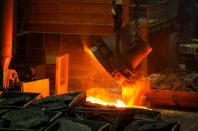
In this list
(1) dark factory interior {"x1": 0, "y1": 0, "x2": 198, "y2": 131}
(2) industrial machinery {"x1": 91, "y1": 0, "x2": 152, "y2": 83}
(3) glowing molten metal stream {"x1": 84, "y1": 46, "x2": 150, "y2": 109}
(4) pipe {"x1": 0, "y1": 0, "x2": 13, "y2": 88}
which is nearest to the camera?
(1) dark factory interior {"x1": 0, "y1": 0, "x2": 198, "y2": 131}

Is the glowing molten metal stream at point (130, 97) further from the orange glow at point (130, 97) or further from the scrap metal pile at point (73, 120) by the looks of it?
the scrap metal pile at point (73, 120)

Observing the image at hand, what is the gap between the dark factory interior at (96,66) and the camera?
5445mm

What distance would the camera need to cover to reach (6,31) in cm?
848

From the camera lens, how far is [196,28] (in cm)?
1803

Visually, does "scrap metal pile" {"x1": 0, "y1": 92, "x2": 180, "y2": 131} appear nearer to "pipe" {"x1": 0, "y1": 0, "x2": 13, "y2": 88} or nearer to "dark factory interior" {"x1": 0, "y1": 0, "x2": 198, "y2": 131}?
"dark factory interior" {"x1": 0, "y1": 0, "x2": 198, "y2": 131}

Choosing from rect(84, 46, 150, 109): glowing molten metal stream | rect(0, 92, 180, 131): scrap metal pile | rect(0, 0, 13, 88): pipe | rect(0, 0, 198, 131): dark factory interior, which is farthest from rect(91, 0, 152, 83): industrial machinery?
rect(0, 0, 13, 88): pipe

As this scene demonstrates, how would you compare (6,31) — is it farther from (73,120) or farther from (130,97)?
(130,97)

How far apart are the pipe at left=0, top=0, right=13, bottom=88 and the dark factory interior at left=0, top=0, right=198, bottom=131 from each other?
3 centimetres

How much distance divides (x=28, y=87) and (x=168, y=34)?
468 inches

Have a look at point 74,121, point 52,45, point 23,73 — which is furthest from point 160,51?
point 74,121

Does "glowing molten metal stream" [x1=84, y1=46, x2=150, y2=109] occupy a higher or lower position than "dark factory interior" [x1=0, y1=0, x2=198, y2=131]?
lower

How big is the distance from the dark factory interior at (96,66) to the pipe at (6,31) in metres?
0.03

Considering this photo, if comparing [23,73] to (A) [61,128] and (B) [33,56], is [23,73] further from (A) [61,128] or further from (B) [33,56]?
(A) [61,128]

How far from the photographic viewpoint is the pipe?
8.43 m
